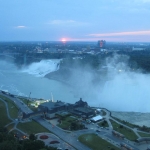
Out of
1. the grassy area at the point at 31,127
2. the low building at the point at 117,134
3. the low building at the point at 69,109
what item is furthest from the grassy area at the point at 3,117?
the low building at the point at 117,134

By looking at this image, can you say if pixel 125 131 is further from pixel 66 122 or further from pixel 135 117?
pixel 135 117

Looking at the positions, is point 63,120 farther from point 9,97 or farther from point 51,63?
point 51,63

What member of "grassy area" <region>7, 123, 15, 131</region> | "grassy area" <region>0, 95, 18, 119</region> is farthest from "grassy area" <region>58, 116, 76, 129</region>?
"grassy area" <region>0, 95, 18, 119</region>

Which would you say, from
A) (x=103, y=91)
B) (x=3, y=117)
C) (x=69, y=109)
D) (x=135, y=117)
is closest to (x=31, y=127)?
(x=3, y=117)

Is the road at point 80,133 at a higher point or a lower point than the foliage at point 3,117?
lower

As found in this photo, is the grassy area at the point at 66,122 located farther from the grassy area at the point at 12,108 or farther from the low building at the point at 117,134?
the grassy area at the point at 12,108

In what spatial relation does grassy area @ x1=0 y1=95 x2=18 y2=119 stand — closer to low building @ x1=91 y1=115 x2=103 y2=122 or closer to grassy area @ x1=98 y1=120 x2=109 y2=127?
low building @ x1=91 y1=115 x2=103 y2=122
